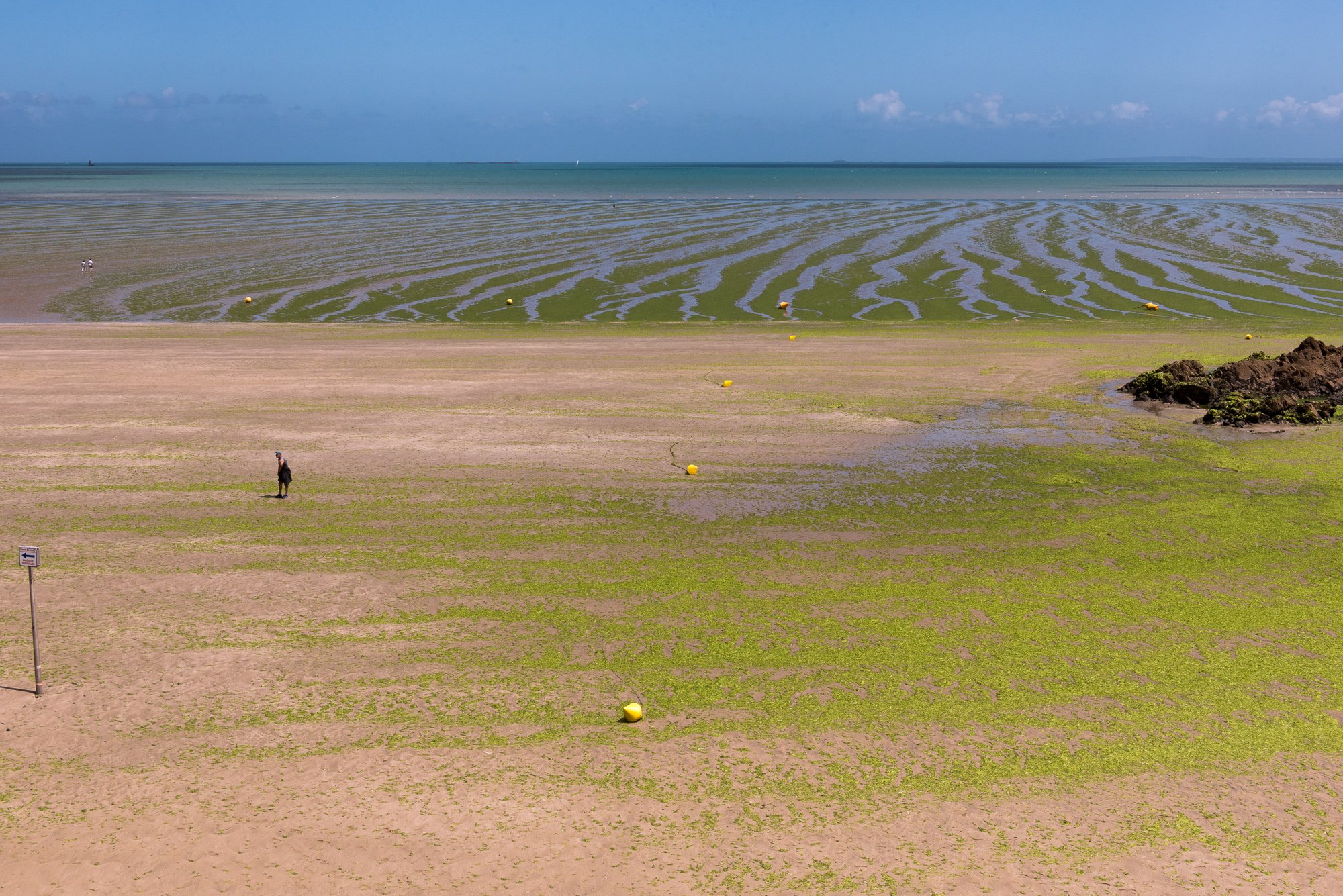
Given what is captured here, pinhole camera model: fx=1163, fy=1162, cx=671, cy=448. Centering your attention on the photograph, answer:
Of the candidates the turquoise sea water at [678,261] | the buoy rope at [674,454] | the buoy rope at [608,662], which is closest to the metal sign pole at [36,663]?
the buoy rope at [608,662]

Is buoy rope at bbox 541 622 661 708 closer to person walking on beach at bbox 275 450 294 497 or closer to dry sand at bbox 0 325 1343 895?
dry sand at bbox 0 325 1343 895

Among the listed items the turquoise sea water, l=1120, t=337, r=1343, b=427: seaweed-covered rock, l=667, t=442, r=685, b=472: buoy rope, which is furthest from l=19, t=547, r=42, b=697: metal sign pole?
the turquoise sea water

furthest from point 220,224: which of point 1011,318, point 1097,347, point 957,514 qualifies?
point 957,514

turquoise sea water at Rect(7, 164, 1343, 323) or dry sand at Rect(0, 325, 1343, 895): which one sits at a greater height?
turquoise sea water at Rect(7, 164, 1343, 323)

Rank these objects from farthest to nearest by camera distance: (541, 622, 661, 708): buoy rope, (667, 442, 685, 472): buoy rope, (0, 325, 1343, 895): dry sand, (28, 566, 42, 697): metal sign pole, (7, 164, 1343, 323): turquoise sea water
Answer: (7, 164, 1343, 323): turquoise sea water, (667, 442, 685, 472): buoy rope, (541, 622, 661, 708): buoy rope, (28, 566, 42, 697): metal sign pole, (0, 325, 1343, 895): dry sand

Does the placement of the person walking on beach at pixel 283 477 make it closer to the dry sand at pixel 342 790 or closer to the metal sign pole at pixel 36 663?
the dry sand at pixel 342 790

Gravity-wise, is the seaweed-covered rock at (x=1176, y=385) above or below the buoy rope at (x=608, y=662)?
above

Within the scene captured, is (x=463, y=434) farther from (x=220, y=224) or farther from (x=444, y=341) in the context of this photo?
(x=220, y=224)
